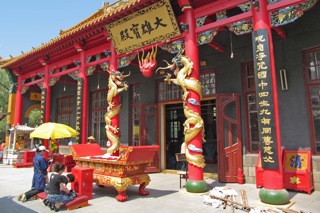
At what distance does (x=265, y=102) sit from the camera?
4887 mm

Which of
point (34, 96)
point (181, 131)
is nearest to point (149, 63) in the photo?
point (181, 131)

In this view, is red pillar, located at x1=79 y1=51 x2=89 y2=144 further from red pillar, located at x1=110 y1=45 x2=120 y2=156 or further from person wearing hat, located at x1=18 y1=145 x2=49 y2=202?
person wearing hat, located at x1=18 y1=145 x2=49 y2=202

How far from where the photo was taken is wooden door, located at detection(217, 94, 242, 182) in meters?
6.85

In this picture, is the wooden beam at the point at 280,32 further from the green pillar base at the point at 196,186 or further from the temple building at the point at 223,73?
the green pillar base at the point at 196,186

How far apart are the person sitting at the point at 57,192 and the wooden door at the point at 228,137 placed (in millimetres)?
3833

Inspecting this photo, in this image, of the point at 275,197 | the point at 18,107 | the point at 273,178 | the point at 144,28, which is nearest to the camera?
the point at 275,197

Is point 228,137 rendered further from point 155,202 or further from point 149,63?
point 155,202

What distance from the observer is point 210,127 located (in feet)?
38.9

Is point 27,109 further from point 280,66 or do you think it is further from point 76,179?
point 280,66

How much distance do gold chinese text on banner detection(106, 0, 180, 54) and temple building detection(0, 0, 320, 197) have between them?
0.02m

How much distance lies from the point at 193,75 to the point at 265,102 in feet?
5.79

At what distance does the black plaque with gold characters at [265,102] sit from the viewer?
15.7 feet

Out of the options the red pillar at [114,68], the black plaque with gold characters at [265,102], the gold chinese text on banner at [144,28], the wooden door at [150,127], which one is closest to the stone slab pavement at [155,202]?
the black plaque with gold characters at [265,102]

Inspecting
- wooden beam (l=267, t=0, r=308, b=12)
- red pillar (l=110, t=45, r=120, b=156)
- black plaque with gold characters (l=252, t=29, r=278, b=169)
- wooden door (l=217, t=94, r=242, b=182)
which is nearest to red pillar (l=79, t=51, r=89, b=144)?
red pillar (l=110, t=45, r=120, b=156)
